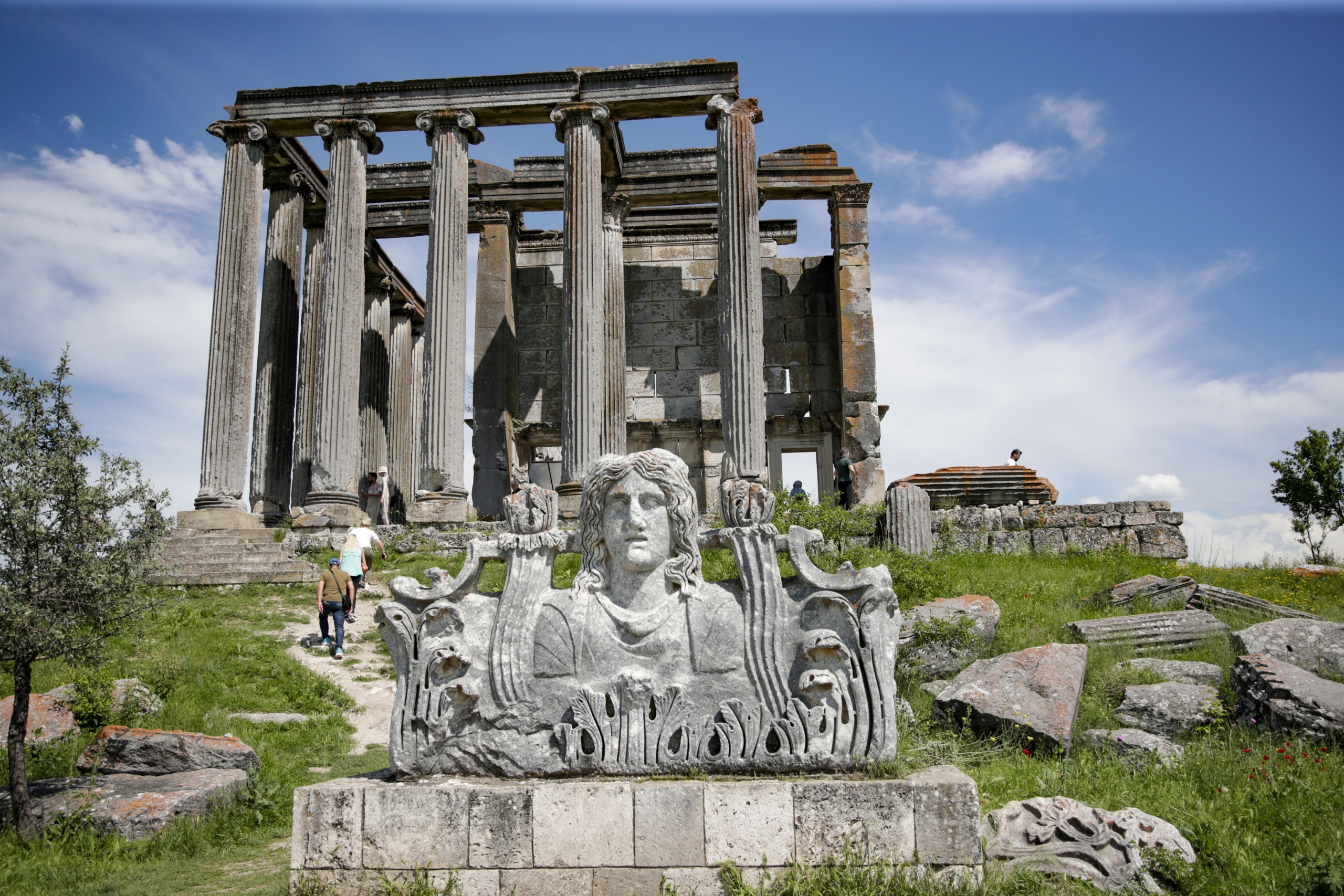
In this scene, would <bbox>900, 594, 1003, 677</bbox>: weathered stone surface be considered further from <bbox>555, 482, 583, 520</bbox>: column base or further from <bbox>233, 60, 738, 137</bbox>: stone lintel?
<bbox>233, 60, 738, 137</bbox>: stone lintel

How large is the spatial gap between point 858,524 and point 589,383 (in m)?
8.07

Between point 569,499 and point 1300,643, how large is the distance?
1275 centimetres

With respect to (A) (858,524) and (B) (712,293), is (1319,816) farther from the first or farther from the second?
(B) (712,293)

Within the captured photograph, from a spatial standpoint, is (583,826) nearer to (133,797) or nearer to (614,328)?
(133,797)

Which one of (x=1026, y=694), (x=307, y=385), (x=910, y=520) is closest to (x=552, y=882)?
(x=1026, y=694)

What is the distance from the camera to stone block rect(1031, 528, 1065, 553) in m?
15.2

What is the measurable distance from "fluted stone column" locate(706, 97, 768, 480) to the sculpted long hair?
512 inches

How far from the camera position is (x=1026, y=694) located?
297 inches

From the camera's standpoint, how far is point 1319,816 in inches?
221

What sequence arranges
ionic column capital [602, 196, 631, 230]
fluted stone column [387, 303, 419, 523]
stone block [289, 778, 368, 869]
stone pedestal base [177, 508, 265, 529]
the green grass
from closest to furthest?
stone block [289, 778, 368, 869]
the green grass
stone pedestal base [177, 508, 265, 529]
ionic column capital [602, 196, 631, 230]
fluted stone column [387, 303, 419, 523]

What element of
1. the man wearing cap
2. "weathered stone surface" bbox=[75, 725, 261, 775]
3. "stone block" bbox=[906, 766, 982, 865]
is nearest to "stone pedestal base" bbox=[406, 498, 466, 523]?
the man wearing cap

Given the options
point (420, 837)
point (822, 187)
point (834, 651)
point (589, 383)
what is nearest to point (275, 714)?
point (420, 837)

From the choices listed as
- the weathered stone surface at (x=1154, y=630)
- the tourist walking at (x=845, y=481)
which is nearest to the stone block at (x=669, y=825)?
the weathered stone surface at (x=1154, y=630)

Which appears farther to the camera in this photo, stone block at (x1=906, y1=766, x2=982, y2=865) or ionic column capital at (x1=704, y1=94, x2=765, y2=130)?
ionic column capital at (x1=704, y1=94, x2=765, y2=130)
